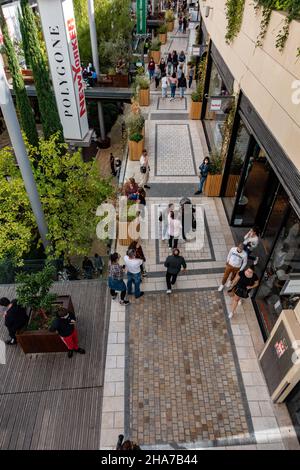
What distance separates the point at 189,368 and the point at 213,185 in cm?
663

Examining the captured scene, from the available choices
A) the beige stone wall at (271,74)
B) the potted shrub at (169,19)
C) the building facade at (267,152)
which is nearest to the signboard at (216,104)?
the building facade at (267,152)

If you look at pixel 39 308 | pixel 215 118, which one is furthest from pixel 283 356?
pixel 215 118

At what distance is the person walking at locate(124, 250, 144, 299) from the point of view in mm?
7371

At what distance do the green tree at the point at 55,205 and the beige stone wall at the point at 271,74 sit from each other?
4.80 metres

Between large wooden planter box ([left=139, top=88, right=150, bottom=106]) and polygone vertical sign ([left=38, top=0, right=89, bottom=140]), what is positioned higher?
polygone vertical sign ([left=38, top=0, right=89, bottom=140])

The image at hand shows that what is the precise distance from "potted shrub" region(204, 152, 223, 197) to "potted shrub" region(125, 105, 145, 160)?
341 centimetres

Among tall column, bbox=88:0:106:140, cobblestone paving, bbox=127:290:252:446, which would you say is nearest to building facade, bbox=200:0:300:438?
cobblestone paving, bbox=127:290:252:446

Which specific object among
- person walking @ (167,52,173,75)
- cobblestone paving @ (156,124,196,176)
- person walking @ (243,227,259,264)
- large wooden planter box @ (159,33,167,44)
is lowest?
cobblestone paving @ (156,124,196,176)

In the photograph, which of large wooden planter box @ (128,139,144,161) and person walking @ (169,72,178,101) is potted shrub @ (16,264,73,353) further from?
person walking @ (169,72,178,101)

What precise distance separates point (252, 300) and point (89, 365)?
4.25 meters

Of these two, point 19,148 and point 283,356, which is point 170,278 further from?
point 19,148

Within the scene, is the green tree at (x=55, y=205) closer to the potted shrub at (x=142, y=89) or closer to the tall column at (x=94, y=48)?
the potted shrub at (x=142, y=89)

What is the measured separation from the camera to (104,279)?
27.9 feet
